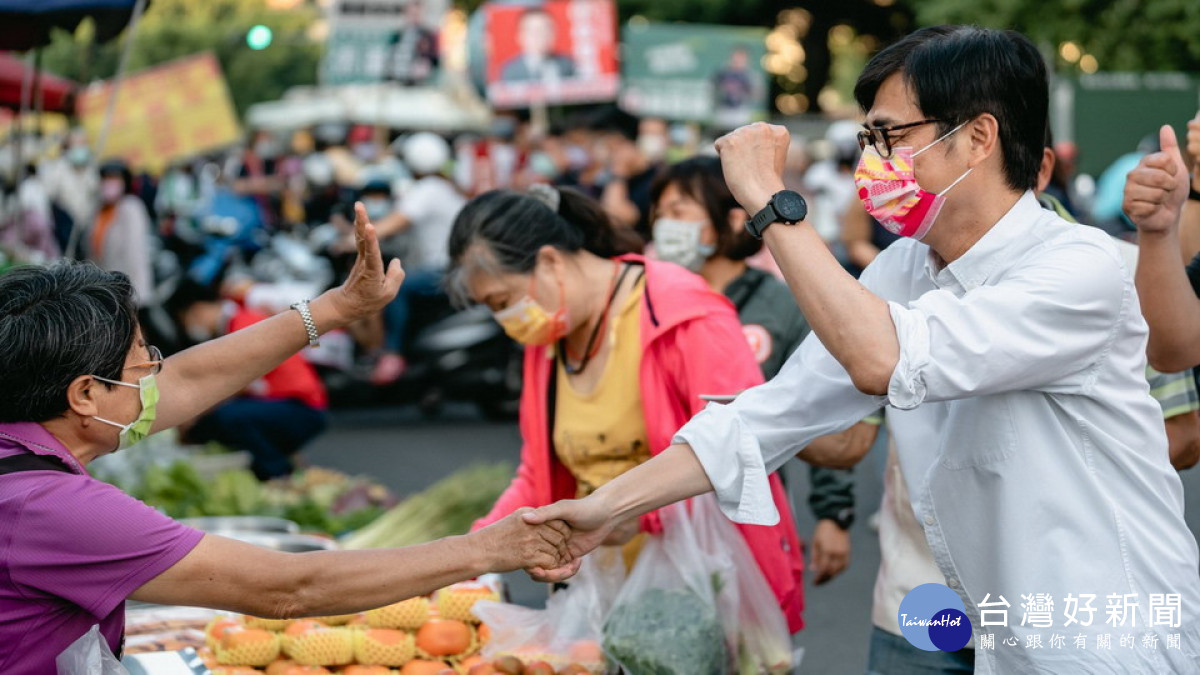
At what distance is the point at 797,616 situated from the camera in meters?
3.75

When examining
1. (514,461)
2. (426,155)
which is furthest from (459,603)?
(426,155)

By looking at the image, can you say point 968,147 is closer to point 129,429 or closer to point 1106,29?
point 129,429

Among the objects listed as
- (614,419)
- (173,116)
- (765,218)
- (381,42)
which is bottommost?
(173,116)

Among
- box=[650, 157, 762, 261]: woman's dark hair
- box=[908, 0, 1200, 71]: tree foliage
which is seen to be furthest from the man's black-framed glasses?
box=[908, 0, 1200, 71]: tree foliage

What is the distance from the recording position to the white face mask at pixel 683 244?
484cm

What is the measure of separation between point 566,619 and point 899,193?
64.3 inches

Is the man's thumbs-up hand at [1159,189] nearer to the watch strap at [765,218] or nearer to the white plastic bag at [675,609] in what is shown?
the watch strap at [765,218]

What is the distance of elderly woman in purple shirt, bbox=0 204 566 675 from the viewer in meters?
2.36

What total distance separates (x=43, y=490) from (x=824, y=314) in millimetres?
1346

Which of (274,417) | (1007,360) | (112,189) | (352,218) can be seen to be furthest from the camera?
(352,218)

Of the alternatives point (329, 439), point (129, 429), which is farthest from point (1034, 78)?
point (329, 439)

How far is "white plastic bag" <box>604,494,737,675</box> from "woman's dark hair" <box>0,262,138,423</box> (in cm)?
138

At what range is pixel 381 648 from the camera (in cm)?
359

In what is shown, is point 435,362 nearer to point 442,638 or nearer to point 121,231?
point 121,231
